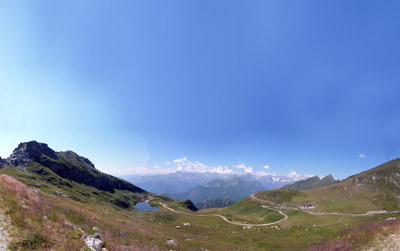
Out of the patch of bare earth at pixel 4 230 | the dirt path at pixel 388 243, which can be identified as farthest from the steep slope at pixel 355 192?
the patch of bare earth at pixel 4 230

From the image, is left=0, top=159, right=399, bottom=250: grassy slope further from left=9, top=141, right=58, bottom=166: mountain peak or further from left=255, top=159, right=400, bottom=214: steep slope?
left=9, top=141, right=58, bottom=166: mountain peak

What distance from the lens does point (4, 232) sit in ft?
26.9

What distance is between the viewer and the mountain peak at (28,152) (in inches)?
5363

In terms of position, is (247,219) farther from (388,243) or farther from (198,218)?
(388,243)

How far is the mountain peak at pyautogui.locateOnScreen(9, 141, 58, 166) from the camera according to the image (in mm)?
136225

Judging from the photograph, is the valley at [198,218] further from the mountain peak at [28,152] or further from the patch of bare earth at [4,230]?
the mountain peak at [28,152]

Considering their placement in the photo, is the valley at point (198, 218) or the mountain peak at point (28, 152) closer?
the valley at point (198, 218)

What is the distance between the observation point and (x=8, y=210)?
1038 centimetres

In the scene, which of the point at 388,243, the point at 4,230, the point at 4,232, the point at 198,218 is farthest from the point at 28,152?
the point at 388,243

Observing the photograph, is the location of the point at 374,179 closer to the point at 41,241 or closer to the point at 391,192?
the point at 391,192

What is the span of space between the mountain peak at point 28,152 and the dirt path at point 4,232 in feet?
599

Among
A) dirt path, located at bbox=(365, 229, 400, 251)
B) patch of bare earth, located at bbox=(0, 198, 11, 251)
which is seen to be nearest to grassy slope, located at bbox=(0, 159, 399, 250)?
patch of bare earth, located at bbox=(0, 198, 11, 251)

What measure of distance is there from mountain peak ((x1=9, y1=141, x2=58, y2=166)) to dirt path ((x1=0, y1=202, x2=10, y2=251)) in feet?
599

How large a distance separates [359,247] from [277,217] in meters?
64.9
